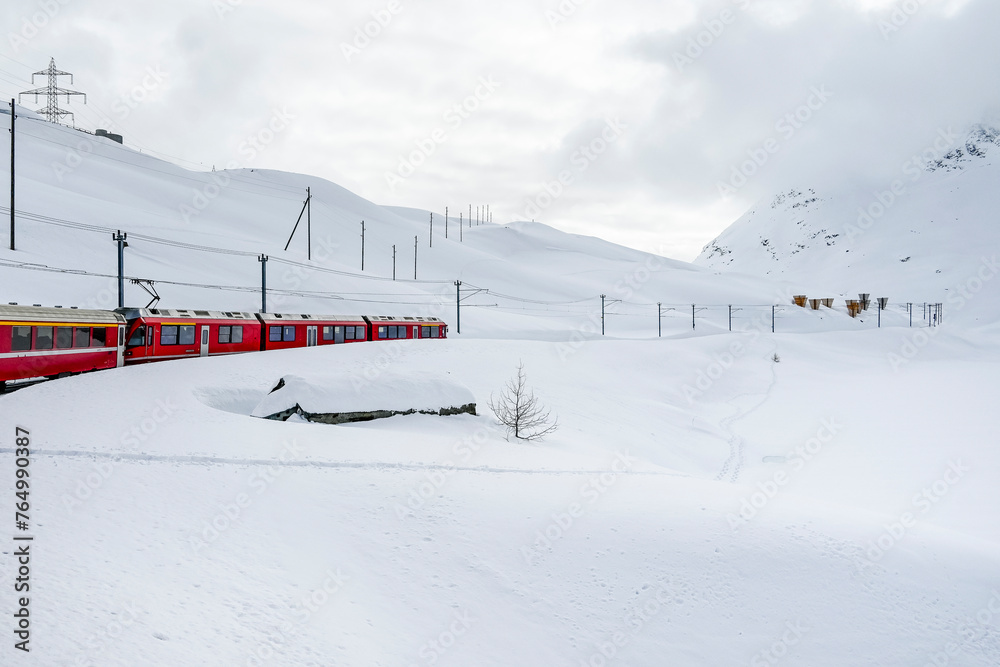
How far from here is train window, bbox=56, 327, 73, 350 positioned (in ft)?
68.2

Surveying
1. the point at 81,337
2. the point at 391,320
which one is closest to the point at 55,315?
the point at 81,337

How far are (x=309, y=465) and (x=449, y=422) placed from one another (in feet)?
25.7

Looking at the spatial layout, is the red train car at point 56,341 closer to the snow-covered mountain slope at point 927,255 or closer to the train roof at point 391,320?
the train roof at point 391,320

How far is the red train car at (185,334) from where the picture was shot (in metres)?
24.8

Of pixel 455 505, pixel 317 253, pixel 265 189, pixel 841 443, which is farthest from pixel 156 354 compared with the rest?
pixel 265 189

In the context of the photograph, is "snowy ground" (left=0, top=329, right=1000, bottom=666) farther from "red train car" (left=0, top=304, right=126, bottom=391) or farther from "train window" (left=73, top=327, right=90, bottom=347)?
"train window" (left=73, top=327, right=90, bottom=347)

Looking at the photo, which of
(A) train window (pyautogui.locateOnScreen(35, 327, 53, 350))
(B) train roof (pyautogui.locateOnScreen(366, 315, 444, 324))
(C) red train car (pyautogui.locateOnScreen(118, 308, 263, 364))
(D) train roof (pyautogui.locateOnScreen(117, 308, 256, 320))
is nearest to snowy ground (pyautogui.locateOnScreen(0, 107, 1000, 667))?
(A) train window (pyautogui.locateOnScreen(35, 327, 53, 350))

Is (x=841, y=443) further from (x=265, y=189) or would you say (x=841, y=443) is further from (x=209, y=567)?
(x=265, y=189)

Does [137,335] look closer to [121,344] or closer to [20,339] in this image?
[121,344]

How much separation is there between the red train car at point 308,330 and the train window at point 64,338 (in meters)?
9.29

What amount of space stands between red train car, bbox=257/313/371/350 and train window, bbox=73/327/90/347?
8.55 metres

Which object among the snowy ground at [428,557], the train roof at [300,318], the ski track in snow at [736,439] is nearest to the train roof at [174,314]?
the train roof at [300,318]

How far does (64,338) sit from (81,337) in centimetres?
78

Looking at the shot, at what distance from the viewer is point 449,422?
20.2 m
